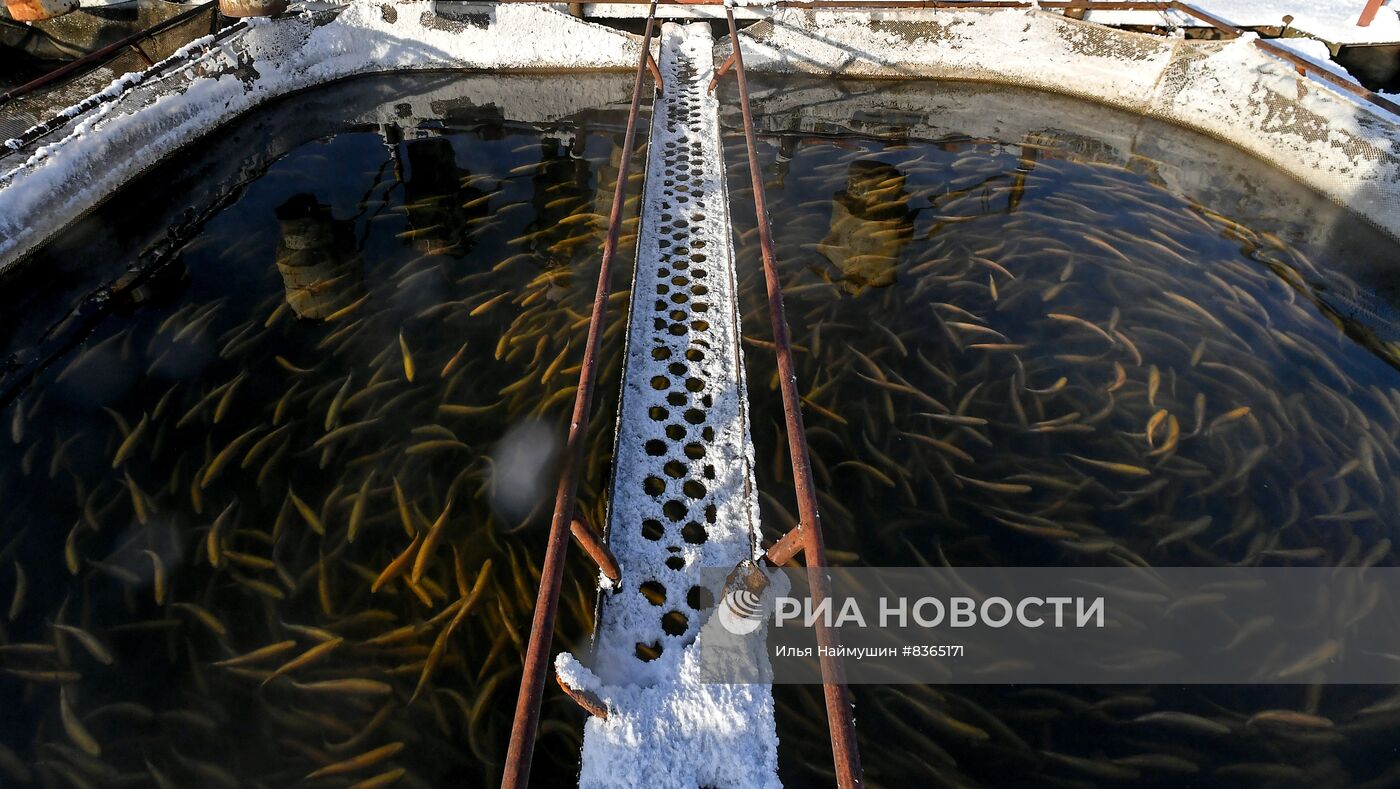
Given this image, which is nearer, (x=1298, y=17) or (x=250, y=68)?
(x=250, y=68)

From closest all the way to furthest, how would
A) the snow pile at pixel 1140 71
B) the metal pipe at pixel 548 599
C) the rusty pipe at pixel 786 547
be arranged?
1. the metal pipe at pixel 548 599
2. the rusty pipe at pixel 786 547
3. the snow pile at pixel 1140 71

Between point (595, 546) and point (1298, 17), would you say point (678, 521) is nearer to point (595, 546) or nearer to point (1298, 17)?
point (595, 546)

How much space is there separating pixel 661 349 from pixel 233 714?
3.29 m

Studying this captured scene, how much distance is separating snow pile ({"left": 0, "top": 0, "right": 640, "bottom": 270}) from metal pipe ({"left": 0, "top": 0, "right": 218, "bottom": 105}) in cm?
32

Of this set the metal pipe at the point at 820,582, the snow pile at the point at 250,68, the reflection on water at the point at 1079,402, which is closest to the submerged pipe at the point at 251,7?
the snow pile at the point at 250,68

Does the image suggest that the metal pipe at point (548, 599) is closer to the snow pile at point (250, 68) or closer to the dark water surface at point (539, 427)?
the dark water surface at point (539, 427)

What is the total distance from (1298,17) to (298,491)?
1532cm

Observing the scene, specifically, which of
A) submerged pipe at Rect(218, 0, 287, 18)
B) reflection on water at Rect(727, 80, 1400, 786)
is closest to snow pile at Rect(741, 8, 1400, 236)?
reflection on water at Rect(727, 80, 1400, 786)

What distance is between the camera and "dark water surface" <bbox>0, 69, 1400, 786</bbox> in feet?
10.9

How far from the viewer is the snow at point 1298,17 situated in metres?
9.44

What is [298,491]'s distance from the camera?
13.9 ft

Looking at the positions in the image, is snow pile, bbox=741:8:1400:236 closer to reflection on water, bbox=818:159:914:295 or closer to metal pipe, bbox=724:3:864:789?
reflection on water, bbox=818:159:914:295

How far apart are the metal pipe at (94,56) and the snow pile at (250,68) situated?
1.05ft

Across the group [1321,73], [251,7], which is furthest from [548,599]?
[251,7]
